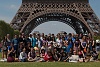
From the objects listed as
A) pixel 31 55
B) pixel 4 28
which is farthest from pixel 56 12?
pixel 31 55

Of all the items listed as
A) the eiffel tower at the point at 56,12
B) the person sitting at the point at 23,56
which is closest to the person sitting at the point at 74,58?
the person sitting at the point at 23,56

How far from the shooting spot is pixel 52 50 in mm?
16766

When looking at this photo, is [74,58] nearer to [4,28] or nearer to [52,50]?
[52,50]

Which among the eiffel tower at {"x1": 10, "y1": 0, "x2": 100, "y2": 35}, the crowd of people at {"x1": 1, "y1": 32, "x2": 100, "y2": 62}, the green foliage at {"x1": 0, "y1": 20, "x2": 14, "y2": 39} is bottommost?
the crowd of people at {"x1": 1, "y1": 32, "x2": 100, "y2": 62}

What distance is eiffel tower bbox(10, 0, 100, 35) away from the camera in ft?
156

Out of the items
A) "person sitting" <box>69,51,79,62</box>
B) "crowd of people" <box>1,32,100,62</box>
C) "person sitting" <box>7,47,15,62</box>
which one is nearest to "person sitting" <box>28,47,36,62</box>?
"crowd of people" <box>1,32,100,62</box>

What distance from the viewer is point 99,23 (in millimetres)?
47062

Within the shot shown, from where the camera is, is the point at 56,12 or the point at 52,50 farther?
the point at 56,12

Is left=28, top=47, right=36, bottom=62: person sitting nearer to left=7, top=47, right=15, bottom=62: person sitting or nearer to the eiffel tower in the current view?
left=7, top=47, right=15, bottom=62: person sitting

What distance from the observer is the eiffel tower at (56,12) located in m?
47.5

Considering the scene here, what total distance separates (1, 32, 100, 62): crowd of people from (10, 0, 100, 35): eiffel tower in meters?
29.4

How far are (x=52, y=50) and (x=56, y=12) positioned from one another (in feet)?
108

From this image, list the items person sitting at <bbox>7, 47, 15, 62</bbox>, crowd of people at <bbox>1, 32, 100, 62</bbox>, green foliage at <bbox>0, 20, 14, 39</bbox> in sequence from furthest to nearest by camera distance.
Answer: green foliage at <bbox>0, 20, 14, 39</bbox> < crowd of people at <bbox>1, 32, 100, 62</bbox> < person sitting at <bbox>7, 47, 15, 62</bbox>

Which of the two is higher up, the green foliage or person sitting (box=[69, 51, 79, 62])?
the green foliage
